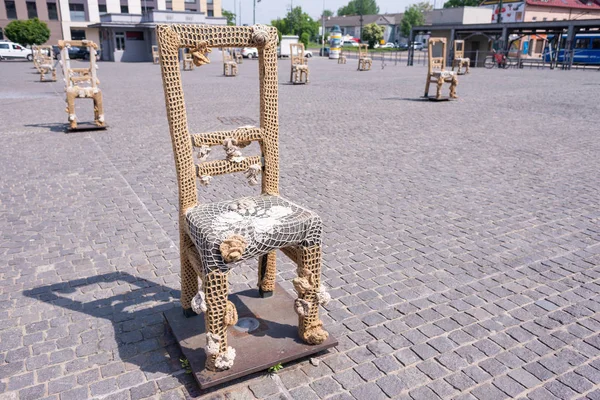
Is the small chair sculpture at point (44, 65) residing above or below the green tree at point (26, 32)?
below

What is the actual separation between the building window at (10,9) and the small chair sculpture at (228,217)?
59.5m

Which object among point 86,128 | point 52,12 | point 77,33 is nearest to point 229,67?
point 86,128

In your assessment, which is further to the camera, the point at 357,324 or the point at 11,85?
the point at 11,85

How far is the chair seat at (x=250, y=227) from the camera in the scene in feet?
8.91

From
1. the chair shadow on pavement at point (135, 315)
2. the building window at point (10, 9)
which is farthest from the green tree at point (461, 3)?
the chair shadow on pavement at point (135, 315)

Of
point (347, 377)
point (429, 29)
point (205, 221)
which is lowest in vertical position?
point (347, 377)

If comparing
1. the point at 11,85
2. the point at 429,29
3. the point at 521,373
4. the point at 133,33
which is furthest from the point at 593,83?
the point at 133,33

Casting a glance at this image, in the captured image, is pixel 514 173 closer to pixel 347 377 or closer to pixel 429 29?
pixel 347 377

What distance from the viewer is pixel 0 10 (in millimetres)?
50844

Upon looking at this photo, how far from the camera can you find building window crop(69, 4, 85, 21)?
2073 inches

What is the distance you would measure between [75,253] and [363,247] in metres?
2.68

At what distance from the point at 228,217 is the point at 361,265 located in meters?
1.81

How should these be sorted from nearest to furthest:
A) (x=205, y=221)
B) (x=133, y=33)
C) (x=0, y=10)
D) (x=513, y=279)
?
(x=205, y=221), (x=513, y=279), (x=133, y=33), (x=0, y=10)

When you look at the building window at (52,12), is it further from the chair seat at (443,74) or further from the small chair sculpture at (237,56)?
the chair seat at (443,74)
